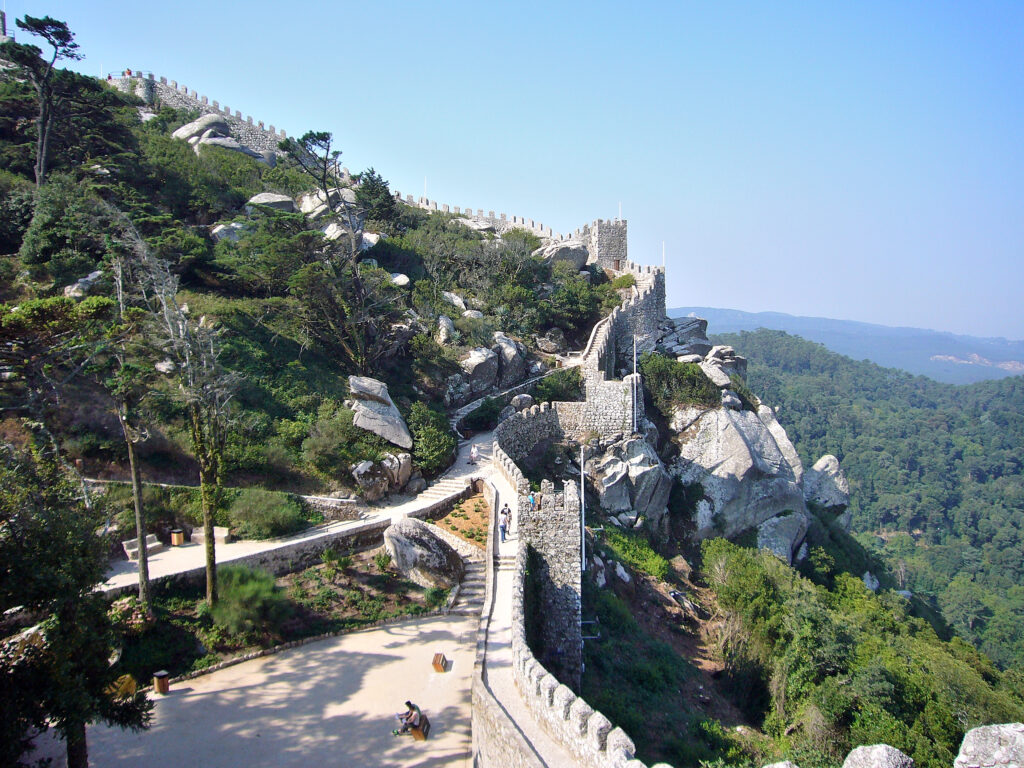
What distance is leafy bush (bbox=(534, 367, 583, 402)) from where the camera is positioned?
3016 cm

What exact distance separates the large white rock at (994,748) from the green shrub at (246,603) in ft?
40.8

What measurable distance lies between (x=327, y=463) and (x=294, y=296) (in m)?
9.45

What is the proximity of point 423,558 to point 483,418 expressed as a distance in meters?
11.3

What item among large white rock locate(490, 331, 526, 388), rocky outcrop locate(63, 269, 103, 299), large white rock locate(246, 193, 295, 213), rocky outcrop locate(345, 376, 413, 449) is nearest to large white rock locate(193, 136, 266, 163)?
large white rock locate(246, 193, 295, 213)

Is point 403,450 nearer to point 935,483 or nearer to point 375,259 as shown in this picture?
point 375,259

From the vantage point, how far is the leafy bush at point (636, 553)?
22.5m

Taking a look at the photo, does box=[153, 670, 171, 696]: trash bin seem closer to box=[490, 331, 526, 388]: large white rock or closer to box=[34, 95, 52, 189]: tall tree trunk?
box=[490, 331, 526, 388]: large white rock

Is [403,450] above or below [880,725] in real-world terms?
above

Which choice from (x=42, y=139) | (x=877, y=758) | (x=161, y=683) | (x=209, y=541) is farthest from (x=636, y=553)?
(x=42, y=139)

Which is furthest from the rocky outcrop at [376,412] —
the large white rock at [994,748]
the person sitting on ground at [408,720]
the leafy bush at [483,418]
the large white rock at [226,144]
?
the large white rock at [226,144]

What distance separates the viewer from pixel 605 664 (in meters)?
16.2

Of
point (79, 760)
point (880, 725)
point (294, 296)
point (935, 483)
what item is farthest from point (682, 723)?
point (935, 483)

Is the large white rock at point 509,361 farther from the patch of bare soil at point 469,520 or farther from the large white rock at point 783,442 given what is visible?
the large white rock at point 783,442

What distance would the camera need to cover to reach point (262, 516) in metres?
17.6
